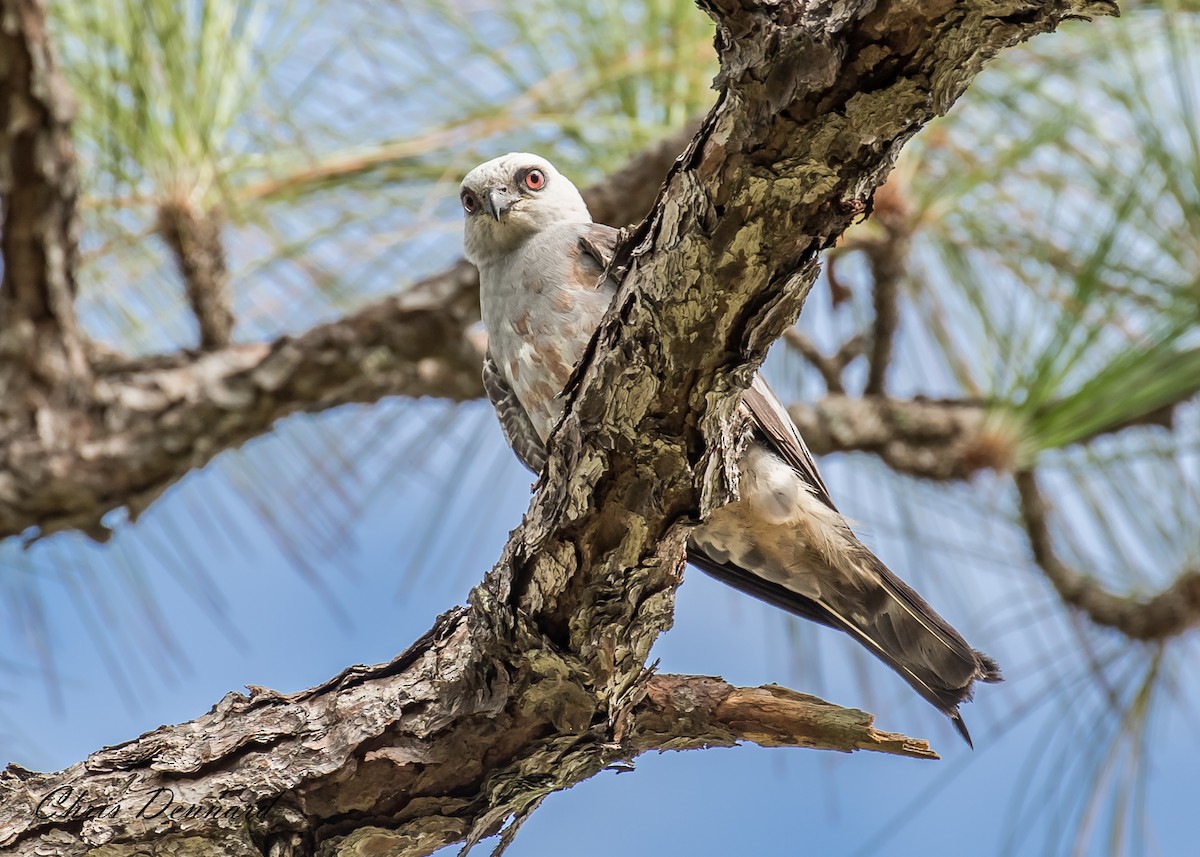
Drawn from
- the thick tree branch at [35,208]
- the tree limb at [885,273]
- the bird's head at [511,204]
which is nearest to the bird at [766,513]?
the bird's head at [511,204]

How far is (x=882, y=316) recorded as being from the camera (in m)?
4.13

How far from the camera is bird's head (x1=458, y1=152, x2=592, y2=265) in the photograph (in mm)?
3600

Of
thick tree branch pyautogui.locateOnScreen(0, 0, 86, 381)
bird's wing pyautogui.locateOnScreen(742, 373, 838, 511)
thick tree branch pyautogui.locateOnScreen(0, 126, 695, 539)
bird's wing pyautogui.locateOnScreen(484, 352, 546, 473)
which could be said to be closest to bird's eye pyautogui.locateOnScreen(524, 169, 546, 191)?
thick tree branch pyautogui.locateOnScreen(0, 126, 695, 539)

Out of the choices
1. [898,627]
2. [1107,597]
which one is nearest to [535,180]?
[898,627]

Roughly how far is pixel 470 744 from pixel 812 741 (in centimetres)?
69

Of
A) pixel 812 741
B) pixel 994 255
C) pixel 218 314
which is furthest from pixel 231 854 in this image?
pixel 994 255

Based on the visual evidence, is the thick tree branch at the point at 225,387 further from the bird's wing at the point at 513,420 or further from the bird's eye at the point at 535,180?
the bird's wing at the point at 513,420

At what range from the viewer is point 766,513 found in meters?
2.97

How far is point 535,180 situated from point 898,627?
1767 mm

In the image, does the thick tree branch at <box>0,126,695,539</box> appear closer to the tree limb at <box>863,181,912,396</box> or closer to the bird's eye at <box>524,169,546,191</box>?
the bird's eye at <box>524,169,546,191</box>

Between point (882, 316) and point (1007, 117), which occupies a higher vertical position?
point (1007, 117)

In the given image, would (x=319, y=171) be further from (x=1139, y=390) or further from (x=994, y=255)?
(x=1139, y=390)

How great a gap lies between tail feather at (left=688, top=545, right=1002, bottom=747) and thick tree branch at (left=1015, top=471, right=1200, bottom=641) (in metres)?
1.36

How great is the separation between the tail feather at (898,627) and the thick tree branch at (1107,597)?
4.46ft
